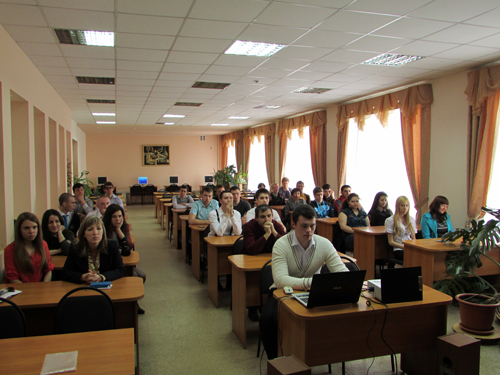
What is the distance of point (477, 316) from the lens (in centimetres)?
355

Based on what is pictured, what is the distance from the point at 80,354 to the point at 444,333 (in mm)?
2493

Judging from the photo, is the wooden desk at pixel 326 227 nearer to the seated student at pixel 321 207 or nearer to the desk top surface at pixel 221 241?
the seated student at pixel 321 207

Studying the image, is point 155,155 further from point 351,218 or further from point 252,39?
point 252,39

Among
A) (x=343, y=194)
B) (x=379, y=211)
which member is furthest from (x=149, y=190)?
(x=379, y=211)

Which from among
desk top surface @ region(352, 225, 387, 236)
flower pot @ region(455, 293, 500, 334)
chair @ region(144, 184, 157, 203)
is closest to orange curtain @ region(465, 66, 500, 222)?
desk top surface @ region(352, 225, 387, 236)

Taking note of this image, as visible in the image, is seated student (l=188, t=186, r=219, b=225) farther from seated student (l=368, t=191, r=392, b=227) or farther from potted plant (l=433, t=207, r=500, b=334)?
potted plant (l=433, t=207, r=500, b=334)

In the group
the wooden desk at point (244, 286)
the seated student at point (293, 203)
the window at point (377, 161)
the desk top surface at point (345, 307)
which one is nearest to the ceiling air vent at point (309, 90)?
the window at point (377, 161)

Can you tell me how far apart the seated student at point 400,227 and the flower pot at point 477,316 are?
1.51 m

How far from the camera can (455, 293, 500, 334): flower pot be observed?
3494mm

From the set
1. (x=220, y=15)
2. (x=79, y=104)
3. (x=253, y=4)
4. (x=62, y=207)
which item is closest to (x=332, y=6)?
(x=253, y=4)

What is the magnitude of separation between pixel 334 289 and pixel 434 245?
2.73 m

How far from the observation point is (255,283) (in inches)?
147

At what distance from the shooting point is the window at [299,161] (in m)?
11.4

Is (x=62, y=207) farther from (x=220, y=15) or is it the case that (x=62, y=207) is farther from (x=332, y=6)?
(x=332, y=6)
